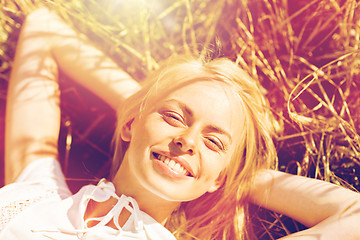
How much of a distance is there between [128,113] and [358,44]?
121 cm

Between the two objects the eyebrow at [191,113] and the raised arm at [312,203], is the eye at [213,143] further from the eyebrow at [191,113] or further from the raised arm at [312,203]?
the raised arm at [312,203]

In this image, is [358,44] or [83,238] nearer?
[83,238]

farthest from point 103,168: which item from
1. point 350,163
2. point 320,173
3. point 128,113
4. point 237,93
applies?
point 350,163

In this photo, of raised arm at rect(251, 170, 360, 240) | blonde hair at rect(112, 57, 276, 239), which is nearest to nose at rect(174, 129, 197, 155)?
blonde hair at rect(112, 57, 276, 239)

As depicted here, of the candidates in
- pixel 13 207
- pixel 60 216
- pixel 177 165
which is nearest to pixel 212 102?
pixel 177 165

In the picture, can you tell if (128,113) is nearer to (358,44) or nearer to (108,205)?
(108,205)

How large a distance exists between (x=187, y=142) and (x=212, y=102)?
0.19 meters

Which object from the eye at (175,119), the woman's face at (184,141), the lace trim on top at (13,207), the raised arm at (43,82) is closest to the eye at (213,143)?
the woman's face at (184,141)

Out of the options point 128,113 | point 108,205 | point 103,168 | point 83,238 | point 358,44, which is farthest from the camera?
point 103,168

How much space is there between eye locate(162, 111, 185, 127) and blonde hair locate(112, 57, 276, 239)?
14cm

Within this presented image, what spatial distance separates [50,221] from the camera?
127 centimetres

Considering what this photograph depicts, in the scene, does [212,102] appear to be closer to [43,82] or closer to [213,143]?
[213,143]

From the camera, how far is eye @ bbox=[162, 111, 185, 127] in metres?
1.26

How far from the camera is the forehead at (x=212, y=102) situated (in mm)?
1264
